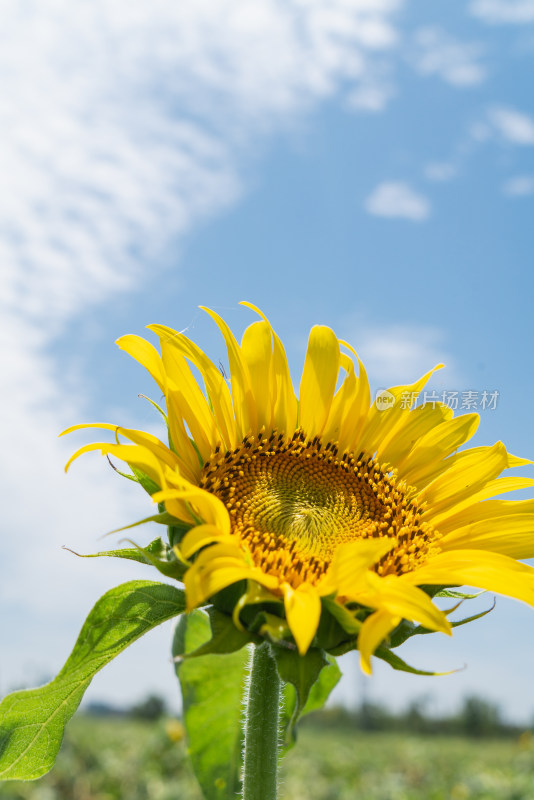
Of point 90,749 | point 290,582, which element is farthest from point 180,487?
point 90,749

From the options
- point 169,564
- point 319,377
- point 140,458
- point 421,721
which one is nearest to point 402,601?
point 169,564

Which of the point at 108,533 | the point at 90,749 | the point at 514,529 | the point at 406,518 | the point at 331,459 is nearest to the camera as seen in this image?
the point at 108,533

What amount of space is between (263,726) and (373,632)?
45 centimetres

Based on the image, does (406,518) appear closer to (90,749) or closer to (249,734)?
(249,734)

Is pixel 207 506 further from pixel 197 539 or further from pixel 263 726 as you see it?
pixel 263 726

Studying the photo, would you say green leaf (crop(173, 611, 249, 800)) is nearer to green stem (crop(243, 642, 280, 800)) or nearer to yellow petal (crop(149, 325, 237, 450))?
green stem (crop(243, 642, 280, 800))

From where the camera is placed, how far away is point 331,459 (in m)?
2.23

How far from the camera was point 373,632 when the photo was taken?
1460 mm

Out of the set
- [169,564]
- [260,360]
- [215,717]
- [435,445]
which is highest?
[260,360]

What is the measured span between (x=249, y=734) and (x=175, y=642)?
49 centimetres

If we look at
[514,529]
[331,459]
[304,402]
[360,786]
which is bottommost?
[360,786]

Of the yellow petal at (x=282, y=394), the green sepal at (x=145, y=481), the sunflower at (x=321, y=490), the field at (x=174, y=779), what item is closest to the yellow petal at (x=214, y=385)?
the sunflower at (x=321, y=490)

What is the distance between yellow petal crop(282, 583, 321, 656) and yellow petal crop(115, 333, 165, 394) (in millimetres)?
631

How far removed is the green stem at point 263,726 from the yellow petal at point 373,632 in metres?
0.34
